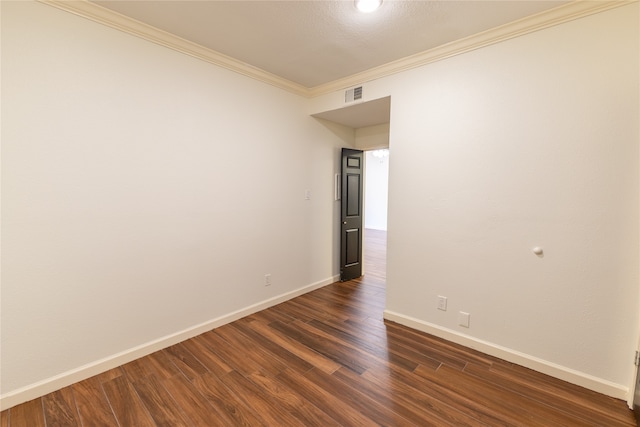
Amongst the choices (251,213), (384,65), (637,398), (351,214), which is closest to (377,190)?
(351,214)

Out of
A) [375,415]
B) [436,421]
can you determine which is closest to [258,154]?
[375,415]

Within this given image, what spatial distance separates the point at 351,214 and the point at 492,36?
284 cm

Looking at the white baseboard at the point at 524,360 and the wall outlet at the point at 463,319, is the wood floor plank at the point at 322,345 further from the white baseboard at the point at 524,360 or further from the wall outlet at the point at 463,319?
the wall outlet at the point at 463,319

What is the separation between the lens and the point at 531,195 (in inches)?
89.7

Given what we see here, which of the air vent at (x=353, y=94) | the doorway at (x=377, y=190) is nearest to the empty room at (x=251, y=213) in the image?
the air vent at (x=353, y=94)

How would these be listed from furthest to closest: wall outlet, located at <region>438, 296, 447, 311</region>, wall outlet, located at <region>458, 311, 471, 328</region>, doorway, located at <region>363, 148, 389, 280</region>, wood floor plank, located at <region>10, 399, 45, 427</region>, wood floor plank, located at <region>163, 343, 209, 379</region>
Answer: doorway, located at <region>363, 148, 389, 280</region>, wall outlet, located at <region>438, 296, 447, 311</region>, wall outlet, located at <region>458, 311, 471, 328</region>, wood floor plank, located at <region>163, 343, 209, 379</region>, wood floor plank, located at <region>10, 399, 45, 427</region>

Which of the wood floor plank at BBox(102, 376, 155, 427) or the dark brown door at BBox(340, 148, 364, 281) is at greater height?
the dark brown door at BBox(340, 148, 364, 281)

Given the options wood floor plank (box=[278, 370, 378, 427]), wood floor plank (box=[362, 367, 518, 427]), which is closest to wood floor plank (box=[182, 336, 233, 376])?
wood floor plank (box=[278, 370, 378, 427])

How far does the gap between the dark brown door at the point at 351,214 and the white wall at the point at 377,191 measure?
19.9 ft

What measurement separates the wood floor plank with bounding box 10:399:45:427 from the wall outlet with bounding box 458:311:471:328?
10.7 ft

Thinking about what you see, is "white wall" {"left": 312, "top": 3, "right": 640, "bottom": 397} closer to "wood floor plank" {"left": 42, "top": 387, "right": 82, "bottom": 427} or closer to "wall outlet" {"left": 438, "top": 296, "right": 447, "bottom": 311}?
"wall outlet" {"left": 438, "top": 296, "right": 447, "bottom": 311}

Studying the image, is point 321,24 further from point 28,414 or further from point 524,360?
point 28,414

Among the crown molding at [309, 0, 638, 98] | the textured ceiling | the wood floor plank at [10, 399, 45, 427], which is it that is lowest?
the wood floor plank at [10, 399, 45, 427]

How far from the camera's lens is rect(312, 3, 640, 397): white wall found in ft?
6.43
